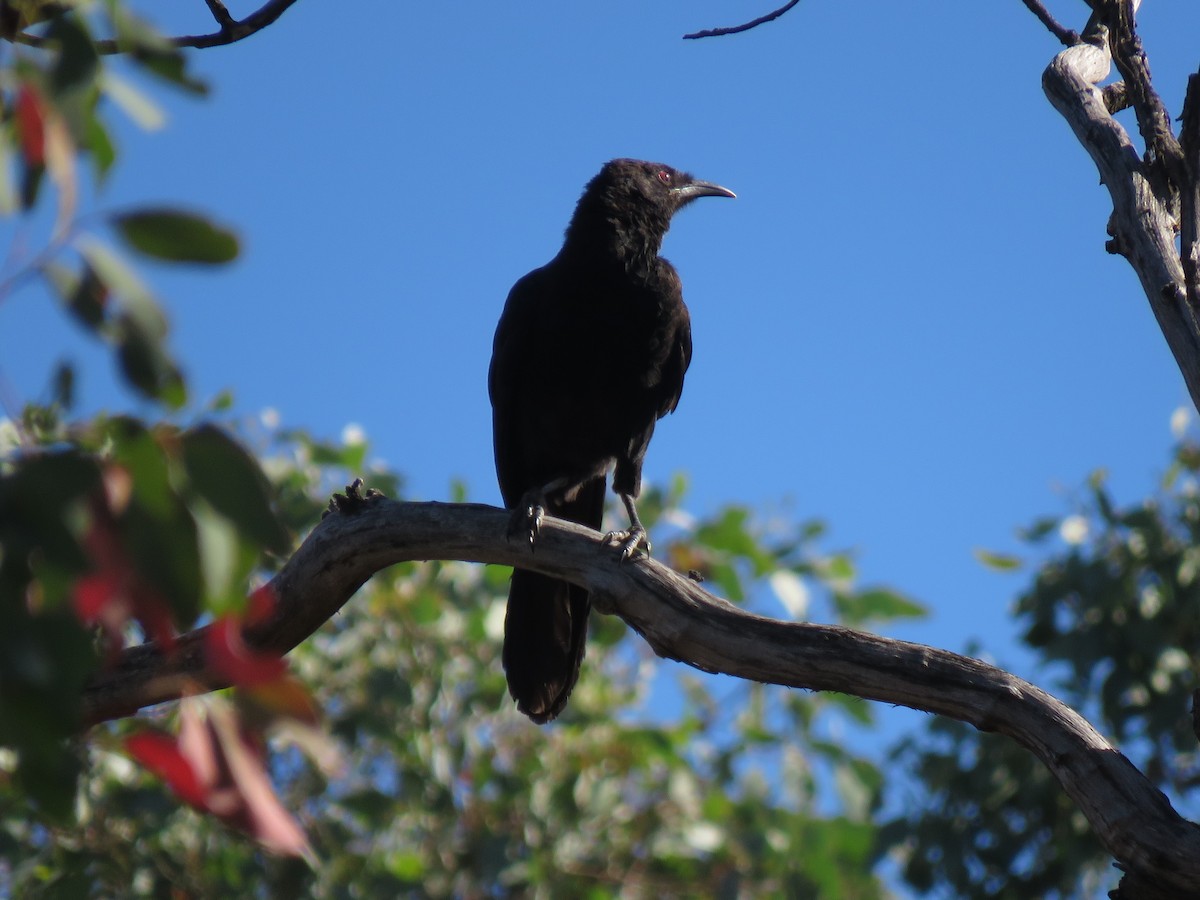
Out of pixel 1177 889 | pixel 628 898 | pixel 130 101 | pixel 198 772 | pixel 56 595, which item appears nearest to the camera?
pixel 56 595

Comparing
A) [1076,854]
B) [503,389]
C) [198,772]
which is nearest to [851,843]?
[1076,854]

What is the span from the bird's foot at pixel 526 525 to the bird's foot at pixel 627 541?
0.21m

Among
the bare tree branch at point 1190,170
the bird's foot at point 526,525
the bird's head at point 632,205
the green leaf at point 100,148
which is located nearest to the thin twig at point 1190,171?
the bare tree branch at point 1190,170

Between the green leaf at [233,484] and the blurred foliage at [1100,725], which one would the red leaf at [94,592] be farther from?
the blurred foliage at [1100,725]

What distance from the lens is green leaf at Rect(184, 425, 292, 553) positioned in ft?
3.82

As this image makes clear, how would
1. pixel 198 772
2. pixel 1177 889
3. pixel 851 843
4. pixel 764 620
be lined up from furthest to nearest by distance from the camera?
1. pixel 851 843
2. pixel 764 620
3. pixel 1177 889
4. pixel 198 772

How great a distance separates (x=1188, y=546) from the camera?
5480 mm

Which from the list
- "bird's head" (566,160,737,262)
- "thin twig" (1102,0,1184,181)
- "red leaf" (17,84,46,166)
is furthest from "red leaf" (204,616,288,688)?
"bird's head" (566,160,737,262)

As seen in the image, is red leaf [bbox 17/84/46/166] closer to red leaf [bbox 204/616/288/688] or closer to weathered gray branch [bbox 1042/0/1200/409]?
red leaf [bbox 204/616/288/688]

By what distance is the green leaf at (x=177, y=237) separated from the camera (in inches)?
47.6

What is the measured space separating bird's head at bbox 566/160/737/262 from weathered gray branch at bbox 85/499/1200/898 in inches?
75.2

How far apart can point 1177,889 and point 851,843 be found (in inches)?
125

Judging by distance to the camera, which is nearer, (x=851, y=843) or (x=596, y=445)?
(x=596, y=445)

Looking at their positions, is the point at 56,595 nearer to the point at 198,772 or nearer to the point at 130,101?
the point at 198,772
